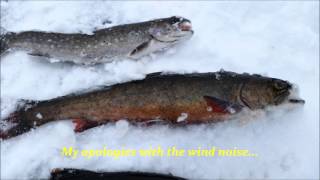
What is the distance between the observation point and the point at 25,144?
3096mm

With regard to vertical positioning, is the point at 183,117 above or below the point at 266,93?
below

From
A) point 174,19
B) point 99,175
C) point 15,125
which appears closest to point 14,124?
point 15,125

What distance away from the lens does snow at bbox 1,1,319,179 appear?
Result: 9.77ft

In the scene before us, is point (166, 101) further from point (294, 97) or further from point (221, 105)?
point (294, 97)

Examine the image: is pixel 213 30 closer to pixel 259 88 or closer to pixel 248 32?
pixel 248 32

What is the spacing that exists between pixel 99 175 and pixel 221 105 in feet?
2.71

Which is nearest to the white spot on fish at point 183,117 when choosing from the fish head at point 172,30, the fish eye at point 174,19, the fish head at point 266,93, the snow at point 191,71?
the snow at point 191,71

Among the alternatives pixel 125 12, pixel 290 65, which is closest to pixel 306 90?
pixel 290 65

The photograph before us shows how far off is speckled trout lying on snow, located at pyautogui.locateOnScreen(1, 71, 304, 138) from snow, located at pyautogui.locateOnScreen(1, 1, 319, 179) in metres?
0.09

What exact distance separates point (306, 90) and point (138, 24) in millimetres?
1215

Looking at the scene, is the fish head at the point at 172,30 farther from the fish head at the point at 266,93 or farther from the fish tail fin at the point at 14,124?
the fish tail fin at the point at 14,124

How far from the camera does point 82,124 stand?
3.04 m

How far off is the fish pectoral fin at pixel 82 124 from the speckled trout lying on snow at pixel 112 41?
50 cm

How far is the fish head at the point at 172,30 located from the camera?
11.1ft
